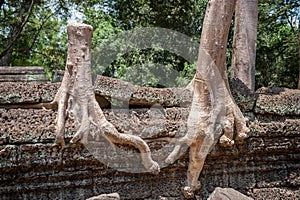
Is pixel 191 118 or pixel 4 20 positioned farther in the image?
pixel 4 20

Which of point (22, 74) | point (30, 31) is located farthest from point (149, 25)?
point (22, 74)

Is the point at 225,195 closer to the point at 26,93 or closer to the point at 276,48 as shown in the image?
the point at 26,93

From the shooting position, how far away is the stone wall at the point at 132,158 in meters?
2.32

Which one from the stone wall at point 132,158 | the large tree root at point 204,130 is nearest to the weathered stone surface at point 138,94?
the stone wall at point 132,158

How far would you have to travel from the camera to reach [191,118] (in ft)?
8.95

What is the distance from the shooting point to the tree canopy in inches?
319

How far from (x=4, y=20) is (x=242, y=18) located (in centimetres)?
609

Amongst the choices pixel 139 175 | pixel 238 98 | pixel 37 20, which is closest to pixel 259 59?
pixel 37 20

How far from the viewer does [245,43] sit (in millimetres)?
4688

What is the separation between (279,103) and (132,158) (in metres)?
1.33

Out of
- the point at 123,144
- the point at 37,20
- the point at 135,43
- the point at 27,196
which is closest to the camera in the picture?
the point at 27,196

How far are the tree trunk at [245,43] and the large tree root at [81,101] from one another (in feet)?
8.29

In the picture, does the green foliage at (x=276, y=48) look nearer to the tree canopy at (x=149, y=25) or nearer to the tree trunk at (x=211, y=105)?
the tree canopy at (x=149, y=25)

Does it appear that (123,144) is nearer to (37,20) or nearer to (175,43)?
(175,43)
